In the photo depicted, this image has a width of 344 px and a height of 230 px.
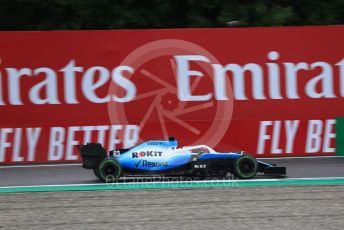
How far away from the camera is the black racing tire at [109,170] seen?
35.1ft

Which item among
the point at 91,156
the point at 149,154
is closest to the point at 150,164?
the point at 149,154

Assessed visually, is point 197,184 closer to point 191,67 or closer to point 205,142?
point 205,142

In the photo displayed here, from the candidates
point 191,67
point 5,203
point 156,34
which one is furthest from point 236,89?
point 5,203

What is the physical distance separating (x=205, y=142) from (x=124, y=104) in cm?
211

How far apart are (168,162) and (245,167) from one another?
1311 mm

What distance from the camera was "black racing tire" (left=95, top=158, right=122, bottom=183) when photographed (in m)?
10.7

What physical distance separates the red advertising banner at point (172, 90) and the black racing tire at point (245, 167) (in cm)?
371

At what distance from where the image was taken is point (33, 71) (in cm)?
1483

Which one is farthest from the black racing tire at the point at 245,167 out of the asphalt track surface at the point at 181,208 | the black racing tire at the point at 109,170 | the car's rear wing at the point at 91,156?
the car's rear wing at the point at 91,156

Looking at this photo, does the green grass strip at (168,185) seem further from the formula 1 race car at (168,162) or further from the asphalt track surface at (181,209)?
the asphalt track surface at (181,209)

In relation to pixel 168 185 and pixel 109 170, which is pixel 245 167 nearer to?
pixel 168 185

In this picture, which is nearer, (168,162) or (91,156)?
(168,162)

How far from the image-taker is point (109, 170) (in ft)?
35.4

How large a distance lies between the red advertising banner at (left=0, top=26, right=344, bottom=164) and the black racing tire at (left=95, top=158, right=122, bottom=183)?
3.65 m
